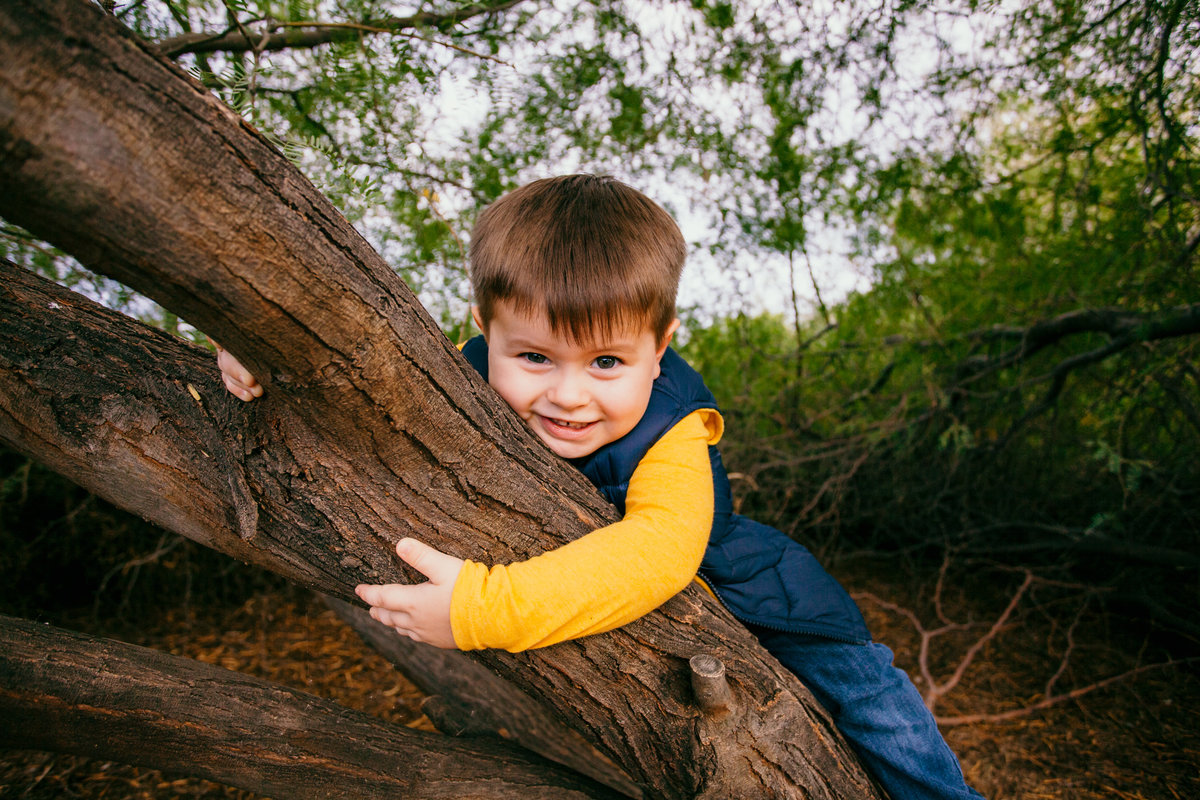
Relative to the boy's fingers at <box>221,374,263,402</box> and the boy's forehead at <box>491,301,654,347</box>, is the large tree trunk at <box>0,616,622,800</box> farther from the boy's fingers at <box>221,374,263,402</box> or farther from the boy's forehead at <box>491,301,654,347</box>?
the boy's forehead at <box>491,301,654,347</box>

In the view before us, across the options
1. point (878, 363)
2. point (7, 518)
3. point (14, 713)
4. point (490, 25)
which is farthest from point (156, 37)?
point (878, 363)

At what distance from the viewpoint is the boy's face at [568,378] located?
124 cm

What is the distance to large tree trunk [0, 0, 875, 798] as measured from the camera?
0.60m

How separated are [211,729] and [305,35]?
194cm

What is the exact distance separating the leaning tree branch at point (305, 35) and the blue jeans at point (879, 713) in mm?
1843

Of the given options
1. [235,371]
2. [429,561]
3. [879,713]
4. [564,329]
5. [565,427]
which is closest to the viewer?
[235,371]

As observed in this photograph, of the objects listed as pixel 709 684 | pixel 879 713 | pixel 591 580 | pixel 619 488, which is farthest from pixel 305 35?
pixel 879 713

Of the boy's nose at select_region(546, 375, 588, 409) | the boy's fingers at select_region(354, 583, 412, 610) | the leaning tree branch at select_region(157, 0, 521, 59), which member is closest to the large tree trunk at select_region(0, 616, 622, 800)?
the boy's fingers at select_region(354, 583, 412, 610)

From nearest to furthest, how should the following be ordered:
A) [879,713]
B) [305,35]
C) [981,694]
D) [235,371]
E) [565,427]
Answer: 1. [235,371]
2. [565,427]
3. [879,713]
4. [305,35]
5. [981,694]

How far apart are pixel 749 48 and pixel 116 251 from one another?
3.03 meters

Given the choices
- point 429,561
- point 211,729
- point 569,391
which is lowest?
point 211,729

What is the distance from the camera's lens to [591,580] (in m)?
1.07

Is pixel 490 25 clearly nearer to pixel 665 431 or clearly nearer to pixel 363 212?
pixel 363 212

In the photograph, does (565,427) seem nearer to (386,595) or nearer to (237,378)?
(386,595)
